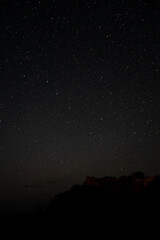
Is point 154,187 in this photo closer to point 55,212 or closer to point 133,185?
point 133,185

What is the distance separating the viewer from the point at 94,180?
41250mm

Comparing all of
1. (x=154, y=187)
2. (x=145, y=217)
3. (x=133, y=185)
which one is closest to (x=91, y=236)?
(x=145, y=217)

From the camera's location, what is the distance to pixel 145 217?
70.6 ft

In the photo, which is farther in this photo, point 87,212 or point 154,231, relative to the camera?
point 87,212

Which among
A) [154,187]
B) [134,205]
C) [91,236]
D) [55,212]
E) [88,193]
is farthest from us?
[88,193]

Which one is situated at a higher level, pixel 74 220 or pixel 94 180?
pixel 94 180

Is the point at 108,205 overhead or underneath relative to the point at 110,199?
underneath

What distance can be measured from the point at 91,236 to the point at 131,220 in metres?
4.18

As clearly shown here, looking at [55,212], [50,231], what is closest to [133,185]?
[55,212]

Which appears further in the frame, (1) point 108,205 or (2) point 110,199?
(2) point 110,199

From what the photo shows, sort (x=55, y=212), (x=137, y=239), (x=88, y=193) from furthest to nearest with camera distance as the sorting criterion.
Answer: (x=88, y=193) < (x=55, y=212) < (x=137, y=239)

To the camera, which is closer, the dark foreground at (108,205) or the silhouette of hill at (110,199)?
the dark foreground at (108,205)

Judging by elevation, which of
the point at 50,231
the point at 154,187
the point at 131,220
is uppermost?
the point at 154,187

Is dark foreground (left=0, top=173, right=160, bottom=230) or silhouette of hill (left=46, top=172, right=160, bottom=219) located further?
silhouette of hill (left=46, top=172, right=160, bottom=219)
